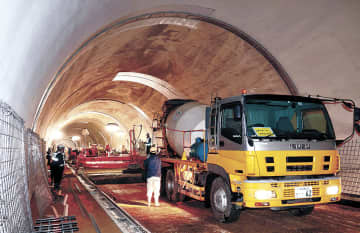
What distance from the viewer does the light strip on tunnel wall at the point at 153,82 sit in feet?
59.1

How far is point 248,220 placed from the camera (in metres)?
7.72

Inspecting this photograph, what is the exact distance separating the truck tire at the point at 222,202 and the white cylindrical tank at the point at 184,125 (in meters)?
2.36

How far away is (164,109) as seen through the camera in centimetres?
1175

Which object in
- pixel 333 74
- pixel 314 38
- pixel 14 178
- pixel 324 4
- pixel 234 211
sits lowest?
pixel 234 211

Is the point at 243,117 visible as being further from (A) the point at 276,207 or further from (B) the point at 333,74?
(B) the point at 333,74

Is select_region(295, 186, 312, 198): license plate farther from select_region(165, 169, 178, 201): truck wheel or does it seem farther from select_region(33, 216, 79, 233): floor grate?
select_region(165, 169, 178, 201): truck wheel

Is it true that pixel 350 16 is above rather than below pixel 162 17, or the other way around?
below

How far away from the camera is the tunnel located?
153 inches

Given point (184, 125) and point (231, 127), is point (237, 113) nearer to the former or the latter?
point (231, 127)

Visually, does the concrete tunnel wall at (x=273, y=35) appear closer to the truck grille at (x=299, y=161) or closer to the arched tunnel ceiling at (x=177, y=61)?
the arched tunnel ceiling at (x=177, y=61)

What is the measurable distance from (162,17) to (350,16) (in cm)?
551

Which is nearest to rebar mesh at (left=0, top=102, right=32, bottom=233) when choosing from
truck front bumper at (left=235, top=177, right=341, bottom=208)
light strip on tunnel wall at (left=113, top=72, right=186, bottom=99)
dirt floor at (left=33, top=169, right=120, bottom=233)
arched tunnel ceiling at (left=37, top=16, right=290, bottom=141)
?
dirt floor at (left=33, top=169, right=120, bottom=233)

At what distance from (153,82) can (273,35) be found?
928cm

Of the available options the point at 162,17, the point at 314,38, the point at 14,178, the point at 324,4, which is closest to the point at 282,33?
the point at 314,38
